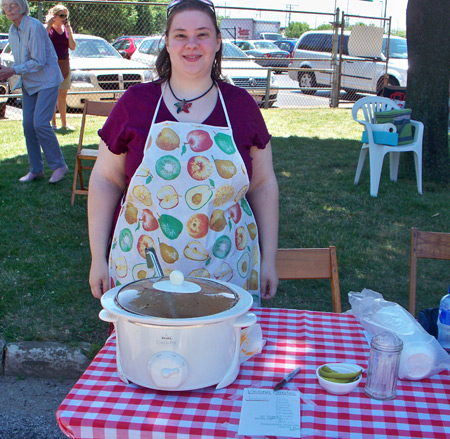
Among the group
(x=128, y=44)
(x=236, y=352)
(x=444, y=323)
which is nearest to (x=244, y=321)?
(x=236, y=352)

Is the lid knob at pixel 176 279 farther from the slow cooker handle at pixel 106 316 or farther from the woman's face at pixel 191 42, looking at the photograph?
the woman's face at pixel 191 42

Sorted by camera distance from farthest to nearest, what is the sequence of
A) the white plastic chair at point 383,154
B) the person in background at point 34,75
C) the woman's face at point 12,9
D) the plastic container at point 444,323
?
the white plastic chair at point 383,154, the person in background at point 34,75, the woman's face at point 12,9, the plastic container at point 444,323

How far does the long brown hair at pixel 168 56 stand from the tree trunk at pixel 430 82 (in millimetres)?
5376

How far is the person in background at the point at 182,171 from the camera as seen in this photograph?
197cm

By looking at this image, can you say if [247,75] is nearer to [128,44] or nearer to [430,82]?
[128,44]

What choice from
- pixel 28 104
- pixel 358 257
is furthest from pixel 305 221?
pixel 28 104

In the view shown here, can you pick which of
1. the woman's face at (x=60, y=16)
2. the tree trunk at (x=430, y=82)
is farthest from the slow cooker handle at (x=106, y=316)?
the woman's face at (x=60, y=16)

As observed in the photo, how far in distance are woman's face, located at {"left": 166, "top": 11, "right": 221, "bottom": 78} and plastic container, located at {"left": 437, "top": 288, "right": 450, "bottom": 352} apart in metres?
1.11

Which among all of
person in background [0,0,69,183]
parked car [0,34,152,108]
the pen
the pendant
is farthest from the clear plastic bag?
parked car [0,34,152,108]

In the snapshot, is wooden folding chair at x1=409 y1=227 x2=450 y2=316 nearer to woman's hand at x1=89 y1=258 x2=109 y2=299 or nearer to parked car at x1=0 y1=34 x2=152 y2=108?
woman's hand at x1=89 y1=258 x2=109 y2=299

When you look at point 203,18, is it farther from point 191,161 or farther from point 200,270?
point 200,270

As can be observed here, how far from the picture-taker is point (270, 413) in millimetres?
1405

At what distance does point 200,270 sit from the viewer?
6.59ft

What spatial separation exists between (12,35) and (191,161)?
5.05 m
